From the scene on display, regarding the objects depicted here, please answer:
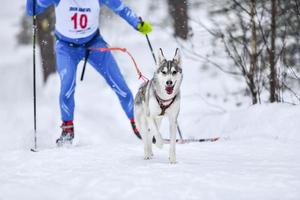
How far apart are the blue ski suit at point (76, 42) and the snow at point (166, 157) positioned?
29.8 inches

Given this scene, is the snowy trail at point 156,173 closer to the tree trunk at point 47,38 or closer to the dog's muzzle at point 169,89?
the dog's muzzle at point 169,89

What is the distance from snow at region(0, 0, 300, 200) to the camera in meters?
3.84

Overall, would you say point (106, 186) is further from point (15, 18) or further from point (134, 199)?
point (15, 18)

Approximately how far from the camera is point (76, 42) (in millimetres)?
6918

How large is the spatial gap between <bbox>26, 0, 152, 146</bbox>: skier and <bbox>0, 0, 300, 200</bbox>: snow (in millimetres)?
642

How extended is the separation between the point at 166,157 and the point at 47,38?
9.56 meters

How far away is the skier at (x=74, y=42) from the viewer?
6828mm

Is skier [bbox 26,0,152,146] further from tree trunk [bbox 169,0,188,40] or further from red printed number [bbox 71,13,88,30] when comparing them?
tree trunk [bbox 169,0,188,40]

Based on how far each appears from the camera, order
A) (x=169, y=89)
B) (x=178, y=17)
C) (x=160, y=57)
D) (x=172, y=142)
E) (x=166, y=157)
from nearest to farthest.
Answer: (x=169, y=89), (x=172, y=142), (x=160, y=57), (x=166, y=157), (x=178, y=17)

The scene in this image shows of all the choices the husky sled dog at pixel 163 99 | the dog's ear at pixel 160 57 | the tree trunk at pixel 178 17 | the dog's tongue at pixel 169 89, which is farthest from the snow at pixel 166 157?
the tree trunk at pixel 178 17

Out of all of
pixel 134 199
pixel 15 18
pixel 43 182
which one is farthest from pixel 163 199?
pixel 15 18

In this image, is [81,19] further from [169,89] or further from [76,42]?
[169,89]

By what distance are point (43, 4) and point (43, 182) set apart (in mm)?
3383

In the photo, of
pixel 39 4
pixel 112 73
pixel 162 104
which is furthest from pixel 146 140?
pixel 39 4
